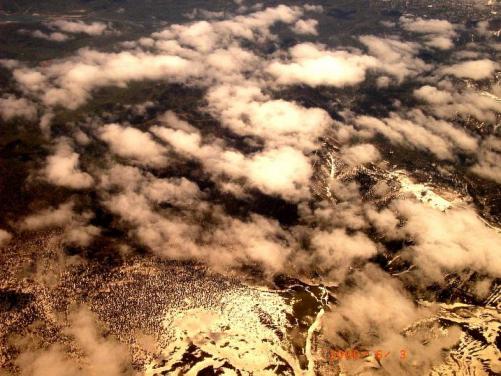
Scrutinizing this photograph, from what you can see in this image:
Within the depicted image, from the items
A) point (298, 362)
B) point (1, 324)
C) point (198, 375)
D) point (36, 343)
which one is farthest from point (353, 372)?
point (1, 324)

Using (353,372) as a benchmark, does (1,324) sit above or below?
above

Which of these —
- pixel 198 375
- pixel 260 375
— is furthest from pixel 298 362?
pixel 198 375

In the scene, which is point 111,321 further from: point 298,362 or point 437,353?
point 437,353

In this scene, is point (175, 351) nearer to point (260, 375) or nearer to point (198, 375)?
point (198, 375)

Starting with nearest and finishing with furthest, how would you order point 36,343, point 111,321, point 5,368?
point 5,368, point 36,343, point 111,321

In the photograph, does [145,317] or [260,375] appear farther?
[145,317]

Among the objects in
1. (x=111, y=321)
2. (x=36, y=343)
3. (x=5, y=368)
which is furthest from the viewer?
(x=111, y=321)
